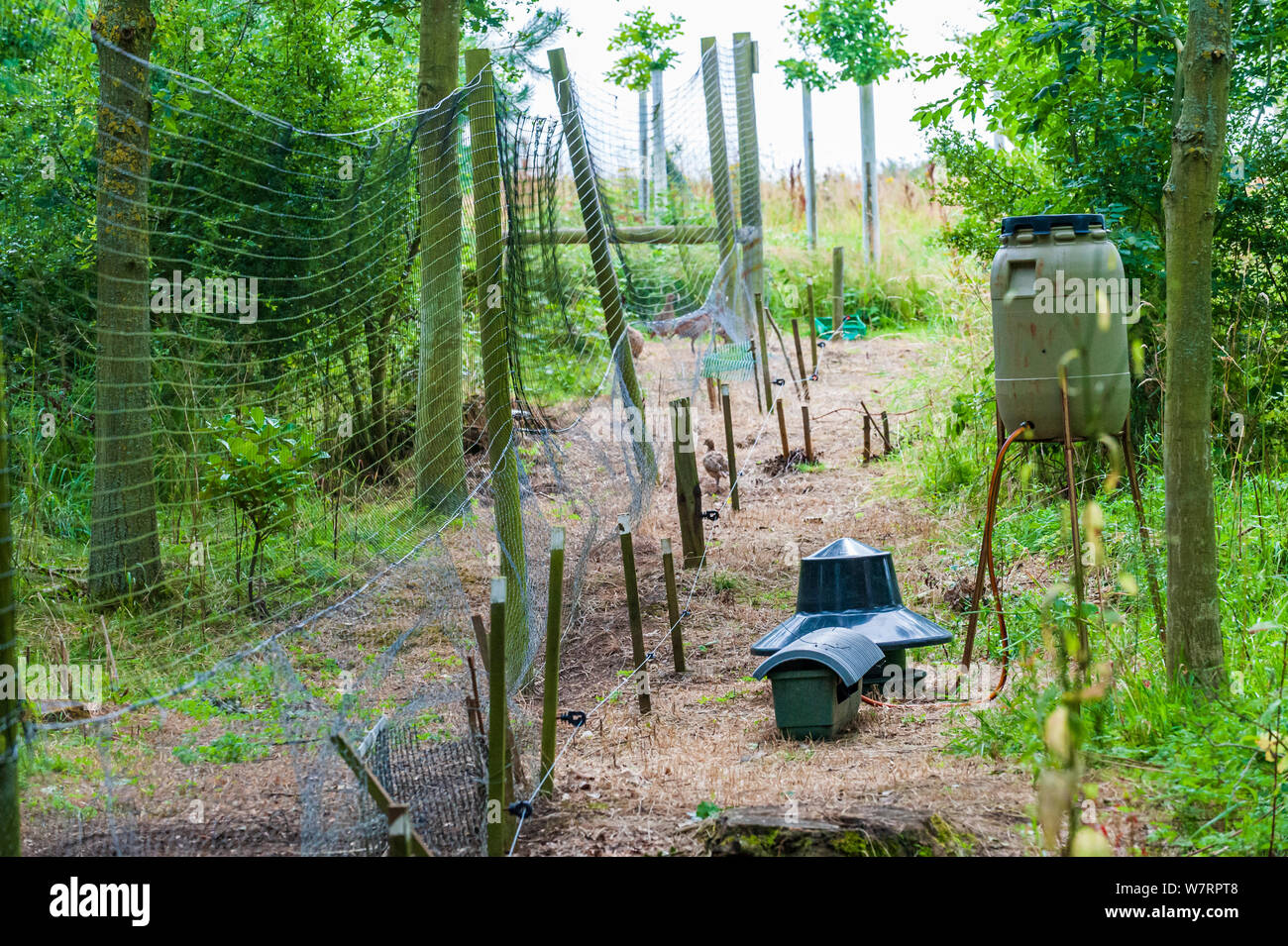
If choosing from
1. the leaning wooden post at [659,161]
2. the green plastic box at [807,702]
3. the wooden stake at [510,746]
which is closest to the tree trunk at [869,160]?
the leaning wooden post at [659,161]

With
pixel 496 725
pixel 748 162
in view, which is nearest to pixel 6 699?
pixel 496 725

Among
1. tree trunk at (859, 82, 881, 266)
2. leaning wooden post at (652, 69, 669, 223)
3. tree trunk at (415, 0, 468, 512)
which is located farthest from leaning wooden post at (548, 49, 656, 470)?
tree trunk at (859, 82, 881, 266)

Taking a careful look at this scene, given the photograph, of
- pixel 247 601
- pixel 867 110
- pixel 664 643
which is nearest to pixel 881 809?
pixel 664 643

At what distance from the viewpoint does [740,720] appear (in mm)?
4445

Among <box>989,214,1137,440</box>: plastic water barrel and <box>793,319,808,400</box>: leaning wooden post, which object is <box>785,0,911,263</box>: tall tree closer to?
<box>793,319,808,400</box>: leaning wooden post

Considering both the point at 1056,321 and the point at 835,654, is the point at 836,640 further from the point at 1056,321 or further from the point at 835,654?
the point at 1056,321

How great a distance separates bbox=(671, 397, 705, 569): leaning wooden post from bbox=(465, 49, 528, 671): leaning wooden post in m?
1.66

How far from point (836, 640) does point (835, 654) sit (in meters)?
0.18

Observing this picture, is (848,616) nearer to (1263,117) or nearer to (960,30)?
(1263,117)

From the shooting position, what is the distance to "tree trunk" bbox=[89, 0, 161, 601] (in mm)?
4812

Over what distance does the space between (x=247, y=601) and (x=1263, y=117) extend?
5.82 metres

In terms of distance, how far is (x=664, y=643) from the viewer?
5.46m

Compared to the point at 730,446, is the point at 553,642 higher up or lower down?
lower down

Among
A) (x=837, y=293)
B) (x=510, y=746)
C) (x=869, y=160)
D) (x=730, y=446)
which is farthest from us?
(x=869, y=160)
